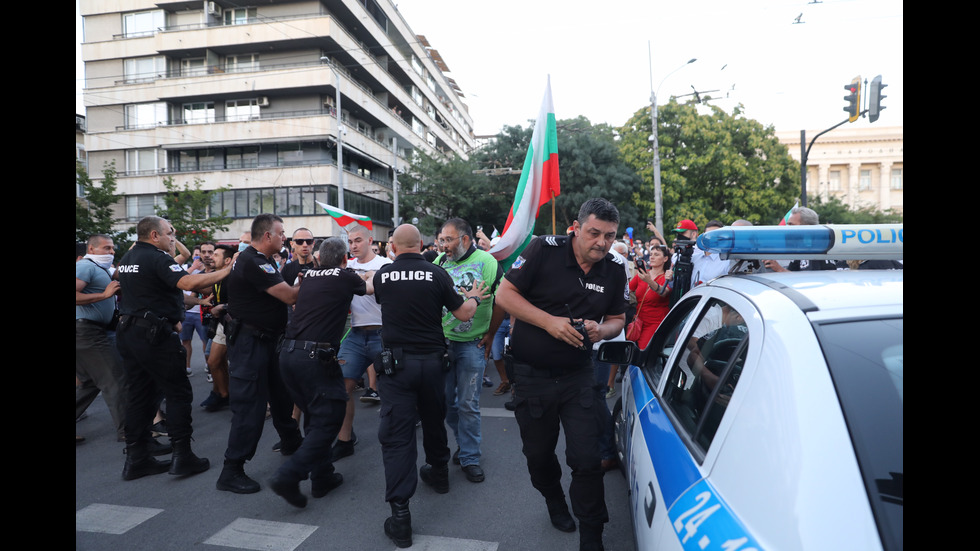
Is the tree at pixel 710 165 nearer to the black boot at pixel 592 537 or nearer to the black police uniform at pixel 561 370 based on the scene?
the black police uniform at pixel 561 370

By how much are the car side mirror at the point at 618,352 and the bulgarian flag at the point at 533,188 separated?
9.19 ft

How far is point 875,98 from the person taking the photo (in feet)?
38.9

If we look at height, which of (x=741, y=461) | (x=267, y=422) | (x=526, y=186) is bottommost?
(x=267, y=422)

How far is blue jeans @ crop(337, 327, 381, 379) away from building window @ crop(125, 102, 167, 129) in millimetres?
34057

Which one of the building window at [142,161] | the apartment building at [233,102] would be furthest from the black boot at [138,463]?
the building window at [142,161]

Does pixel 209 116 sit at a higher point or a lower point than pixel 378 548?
higher

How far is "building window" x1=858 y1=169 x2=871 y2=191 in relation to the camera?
5159 cm

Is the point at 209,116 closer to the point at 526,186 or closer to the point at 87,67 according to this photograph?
the point at 87,67

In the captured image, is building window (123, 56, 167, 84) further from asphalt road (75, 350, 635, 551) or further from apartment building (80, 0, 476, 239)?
asphalt road (75, 350, 635, 551)

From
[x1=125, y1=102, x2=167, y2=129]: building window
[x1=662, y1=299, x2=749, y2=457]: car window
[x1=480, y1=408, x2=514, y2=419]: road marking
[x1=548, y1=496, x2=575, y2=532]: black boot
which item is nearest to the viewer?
[x1=662, y1=299, x2=749, y2=457]: car window

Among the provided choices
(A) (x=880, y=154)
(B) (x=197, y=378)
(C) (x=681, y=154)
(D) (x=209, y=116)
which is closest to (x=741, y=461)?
(B) (x=197, y=378)

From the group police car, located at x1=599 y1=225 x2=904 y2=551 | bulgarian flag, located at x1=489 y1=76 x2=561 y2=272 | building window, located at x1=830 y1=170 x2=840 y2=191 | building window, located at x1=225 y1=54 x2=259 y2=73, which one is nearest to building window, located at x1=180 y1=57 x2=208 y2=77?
building window, located at x1=225 y1=54 x2=259 y2=73

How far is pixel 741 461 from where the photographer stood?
1.43m
